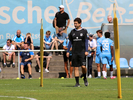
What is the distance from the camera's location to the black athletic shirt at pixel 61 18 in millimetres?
17594

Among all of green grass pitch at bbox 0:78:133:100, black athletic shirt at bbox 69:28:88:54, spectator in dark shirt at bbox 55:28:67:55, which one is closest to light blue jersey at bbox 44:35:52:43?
spectator in dark shirt at bbox 55:28:67:55

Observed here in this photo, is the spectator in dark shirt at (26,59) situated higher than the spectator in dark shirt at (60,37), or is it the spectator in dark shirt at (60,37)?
the spectator in dark shirt at (60,37)

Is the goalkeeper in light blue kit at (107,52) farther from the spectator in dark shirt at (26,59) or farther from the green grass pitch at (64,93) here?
the green grass pitch at (64,93)

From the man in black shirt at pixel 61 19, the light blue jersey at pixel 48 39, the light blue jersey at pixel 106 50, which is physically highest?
the man in black shirt at pixel 61 19

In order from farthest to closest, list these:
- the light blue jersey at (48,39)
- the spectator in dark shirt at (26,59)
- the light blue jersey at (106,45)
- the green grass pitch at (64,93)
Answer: the light blue jersey at (48,39) → the spectator in dark shirt at (26,59) → the light blue jersey at (106,45) → the green grass pitch at (64,93)

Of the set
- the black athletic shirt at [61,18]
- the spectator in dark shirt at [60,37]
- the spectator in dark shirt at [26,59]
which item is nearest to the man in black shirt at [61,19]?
the black athletic shirt at [61,18]

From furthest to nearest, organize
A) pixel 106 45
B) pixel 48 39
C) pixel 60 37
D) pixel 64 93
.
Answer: pixel 48 39, pixel 60 37, pixel 106 45, pixel 64 93

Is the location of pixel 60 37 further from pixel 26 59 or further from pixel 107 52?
pixel 107 52

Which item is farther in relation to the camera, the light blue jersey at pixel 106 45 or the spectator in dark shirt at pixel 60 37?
the spectator in dark shirt at pixel 60 37

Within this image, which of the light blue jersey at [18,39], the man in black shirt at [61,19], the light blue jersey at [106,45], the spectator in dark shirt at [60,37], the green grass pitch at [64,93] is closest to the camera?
the green grass pitch at [64,93]

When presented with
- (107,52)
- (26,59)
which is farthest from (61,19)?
(107,52)

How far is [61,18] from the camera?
17.6 metres

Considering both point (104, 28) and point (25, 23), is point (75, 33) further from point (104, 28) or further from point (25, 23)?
point (25, 23)

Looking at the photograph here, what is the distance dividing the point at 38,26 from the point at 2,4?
2.32 metres
